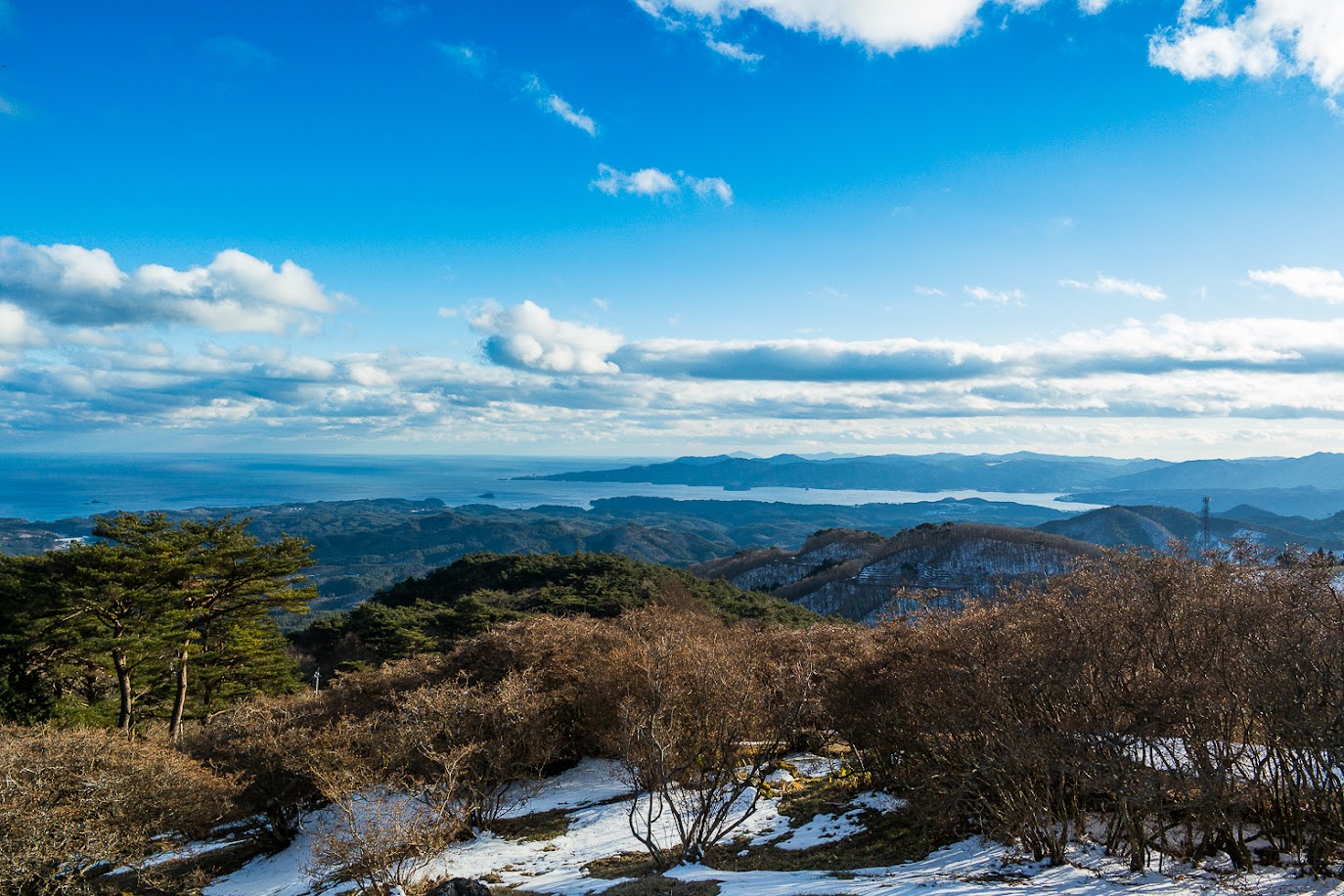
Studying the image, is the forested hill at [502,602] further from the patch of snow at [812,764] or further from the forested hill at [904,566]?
the forested hill at [904,566]

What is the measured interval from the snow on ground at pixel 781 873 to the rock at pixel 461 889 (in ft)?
5.50

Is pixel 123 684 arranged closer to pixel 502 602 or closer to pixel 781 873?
pixel 502 602

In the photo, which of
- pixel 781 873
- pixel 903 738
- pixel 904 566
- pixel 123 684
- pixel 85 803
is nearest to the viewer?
pixel 781 873

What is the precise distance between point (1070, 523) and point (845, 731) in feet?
500

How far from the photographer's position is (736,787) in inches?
516

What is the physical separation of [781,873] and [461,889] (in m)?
5.41

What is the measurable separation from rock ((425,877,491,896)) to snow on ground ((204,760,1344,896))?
1.68 m

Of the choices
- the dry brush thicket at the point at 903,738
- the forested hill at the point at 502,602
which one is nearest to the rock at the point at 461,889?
the dry brush thicket at the point at 903,738

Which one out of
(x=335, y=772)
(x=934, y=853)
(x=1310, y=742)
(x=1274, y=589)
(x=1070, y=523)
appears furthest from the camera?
(x=1070, y=523)

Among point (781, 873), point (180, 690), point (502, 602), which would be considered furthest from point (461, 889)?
point (502, 602)

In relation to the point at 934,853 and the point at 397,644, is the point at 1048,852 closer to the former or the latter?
the point at 934,853

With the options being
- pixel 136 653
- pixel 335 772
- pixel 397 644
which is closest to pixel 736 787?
pixel 335 772

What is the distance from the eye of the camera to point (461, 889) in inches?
437

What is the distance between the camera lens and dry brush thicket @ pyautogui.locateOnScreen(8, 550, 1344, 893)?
9453 millimetres
